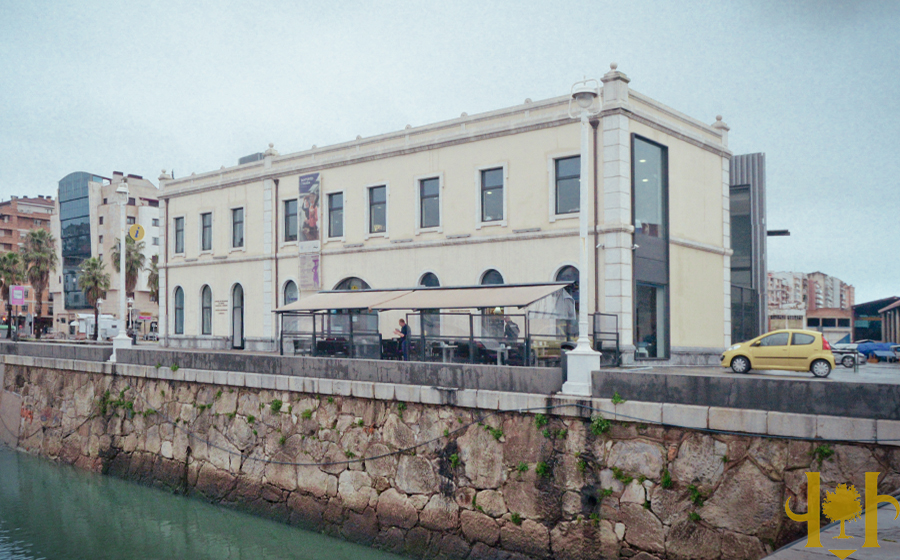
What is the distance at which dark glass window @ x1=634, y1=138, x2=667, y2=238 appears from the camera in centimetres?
2316

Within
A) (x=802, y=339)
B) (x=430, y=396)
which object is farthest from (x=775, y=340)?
(x=430, y=396)

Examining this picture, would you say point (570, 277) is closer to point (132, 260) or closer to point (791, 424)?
point (791, 424)

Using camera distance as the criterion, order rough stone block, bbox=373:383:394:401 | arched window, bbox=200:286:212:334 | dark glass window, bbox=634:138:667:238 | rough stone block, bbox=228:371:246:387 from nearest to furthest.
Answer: rough stone block, bbox=373:383:394:401, rough stone block, bbox=228:371:246:387, dark glass window, bbox=634:138:667:238, arched window, bbox=200:286:212:334

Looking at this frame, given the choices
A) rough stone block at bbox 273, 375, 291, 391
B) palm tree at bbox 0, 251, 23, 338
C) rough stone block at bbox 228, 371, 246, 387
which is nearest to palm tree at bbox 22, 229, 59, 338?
palm tree at bbox 0, 251, 23, 338

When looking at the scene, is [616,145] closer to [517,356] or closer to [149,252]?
[517,356]

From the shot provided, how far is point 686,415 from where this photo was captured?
1030 cm

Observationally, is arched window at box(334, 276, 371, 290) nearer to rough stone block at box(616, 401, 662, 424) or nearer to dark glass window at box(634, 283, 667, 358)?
dark glass window at box(634, 283, 667, 358)

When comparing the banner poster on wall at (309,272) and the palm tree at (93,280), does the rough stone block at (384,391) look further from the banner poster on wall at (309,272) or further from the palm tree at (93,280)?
the palm tree at (93,280)

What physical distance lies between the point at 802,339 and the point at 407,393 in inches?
450

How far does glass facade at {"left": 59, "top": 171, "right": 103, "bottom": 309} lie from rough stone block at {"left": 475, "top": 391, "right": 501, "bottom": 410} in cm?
8150

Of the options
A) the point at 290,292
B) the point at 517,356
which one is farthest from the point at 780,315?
the point at 517,356

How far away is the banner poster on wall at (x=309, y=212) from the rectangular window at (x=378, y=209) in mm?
2719

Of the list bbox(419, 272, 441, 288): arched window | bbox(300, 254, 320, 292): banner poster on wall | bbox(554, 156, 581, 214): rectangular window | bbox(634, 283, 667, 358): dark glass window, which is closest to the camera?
bbox(634, 283, 667, 358): dark glass window

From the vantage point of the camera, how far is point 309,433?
1565 centimetres
